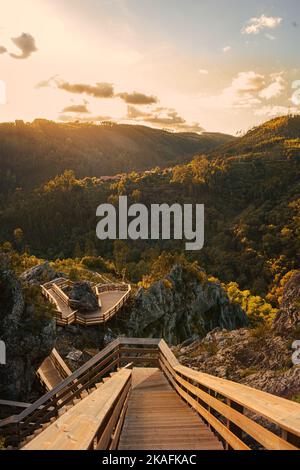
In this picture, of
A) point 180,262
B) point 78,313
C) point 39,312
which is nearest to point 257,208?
point 180,262

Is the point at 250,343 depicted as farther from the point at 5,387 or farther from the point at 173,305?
the point at 173,305

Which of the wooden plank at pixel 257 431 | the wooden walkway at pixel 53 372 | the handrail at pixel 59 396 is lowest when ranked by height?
the wooden walkway at pixel 53 372

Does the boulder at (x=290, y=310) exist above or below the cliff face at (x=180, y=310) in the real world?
above

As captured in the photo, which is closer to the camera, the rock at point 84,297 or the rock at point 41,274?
the rock at point 84,297

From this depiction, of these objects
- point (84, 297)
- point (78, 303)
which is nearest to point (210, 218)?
point (84, 297)

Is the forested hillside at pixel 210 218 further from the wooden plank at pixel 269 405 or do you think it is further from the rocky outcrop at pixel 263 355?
the wooden plank at pixel 269 405

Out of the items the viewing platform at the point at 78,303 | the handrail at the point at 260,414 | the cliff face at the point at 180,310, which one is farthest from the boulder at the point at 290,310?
the cliff face at the point at 180,310

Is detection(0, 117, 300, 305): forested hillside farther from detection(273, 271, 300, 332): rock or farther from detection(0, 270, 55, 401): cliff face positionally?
detection(273, 271, 300, 332): rock
